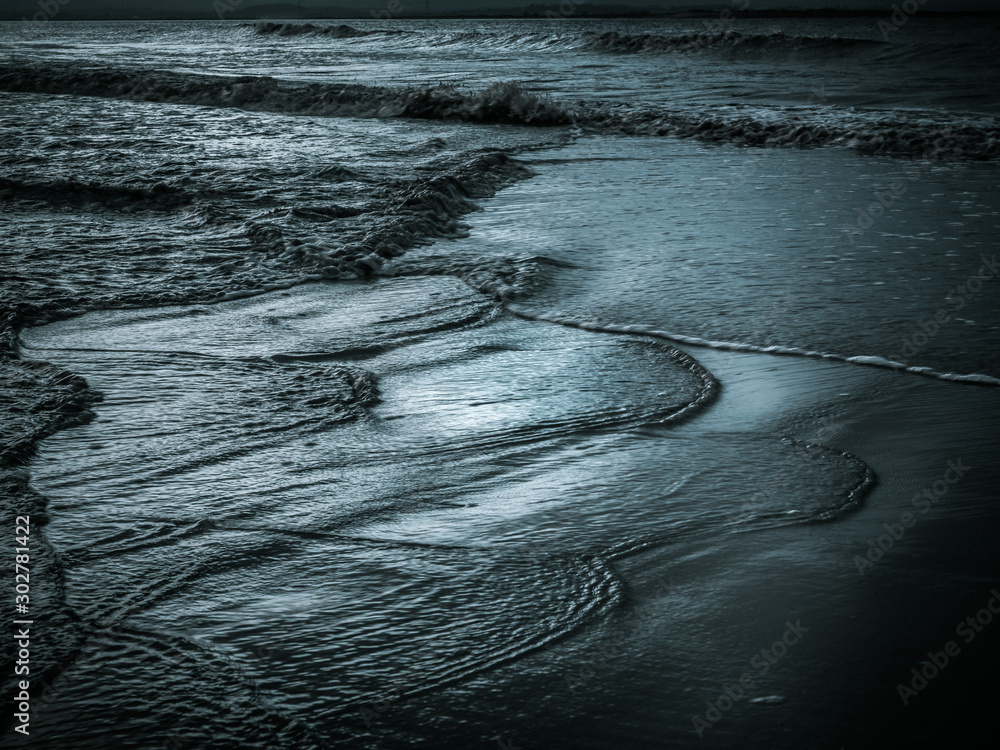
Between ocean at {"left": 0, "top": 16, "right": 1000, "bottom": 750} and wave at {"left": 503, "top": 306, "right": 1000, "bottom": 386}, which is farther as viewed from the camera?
wave at {"left": 503, "top": 306, "right": 1000, "bottom": 386}

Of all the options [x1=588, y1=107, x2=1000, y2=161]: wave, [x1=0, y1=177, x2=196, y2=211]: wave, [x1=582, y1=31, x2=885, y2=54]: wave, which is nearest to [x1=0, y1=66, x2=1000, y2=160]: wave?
[x1=588, y1=107, x2=1000, y2=161]: wave

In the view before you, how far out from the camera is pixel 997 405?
368cm

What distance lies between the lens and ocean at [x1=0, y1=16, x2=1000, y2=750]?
2018 mm

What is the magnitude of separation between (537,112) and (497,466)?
43.2 ft

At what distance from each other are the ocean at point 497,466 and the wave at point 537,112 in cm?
395

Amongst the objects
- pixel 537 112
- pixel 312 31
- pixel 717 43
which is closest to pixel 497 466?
pixel 537 112

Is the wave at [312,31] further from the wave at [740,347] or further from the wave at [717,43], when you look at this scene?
the wave at [740,347]

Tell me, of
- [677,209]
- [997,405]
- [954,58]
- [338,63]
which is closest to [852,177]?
[677,209]

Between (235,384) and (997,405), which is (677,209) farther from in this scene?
(235,384)

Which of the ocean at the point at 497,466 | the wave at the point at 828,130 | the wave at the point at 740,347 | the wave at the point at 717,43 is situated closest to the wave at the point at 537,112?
the wave at the point at 828,130

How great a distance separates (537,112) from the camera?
1531 cm

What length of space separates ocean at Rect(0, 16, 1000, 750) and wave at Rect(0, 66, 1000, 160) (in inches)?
155

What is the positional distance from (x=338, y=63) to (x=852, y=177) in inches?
938

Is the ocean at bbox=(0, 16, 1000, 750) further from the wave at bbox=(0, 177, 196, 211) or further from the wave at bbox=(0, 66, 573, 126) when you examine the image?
the wave at bbox=(0, 66, 573, 126)
